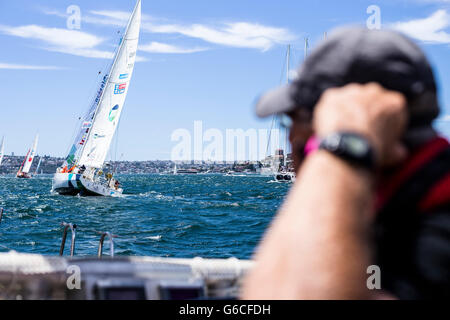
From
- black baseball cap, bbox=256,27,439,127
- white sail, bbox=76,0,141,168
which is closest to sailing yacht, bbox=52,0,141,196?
white sail, bbox=76,0,141,168

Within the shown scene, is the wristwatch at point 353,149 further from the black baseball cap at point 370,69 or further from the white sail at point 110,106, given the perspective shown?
the white sail at point 110,106

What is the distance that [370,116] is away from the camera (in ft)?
2.29

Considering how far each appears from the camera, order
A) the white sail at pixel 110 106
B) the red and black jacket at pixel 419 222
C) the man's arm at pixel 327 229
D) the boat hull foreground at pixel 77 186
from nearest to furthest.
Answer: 1. the man's arm at pixel 327 229
2. the red and black jacket at pixel 419 222
3. the white sail at pixel 110 106
4. the boat hull foreground at pixel 77 186

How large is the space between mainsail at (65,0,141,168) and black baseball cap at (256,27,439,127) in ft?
129

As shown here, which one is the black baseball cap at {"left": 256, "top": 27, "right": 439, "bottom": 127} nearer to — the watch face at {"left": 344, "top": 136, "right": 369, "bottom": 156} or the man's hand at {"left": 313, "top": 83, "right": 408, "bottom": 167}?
the man's hand at {"left": 313, "top": 83, "right": 408, "bottom": 167}

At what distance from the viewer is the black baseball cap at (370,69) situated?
78cm

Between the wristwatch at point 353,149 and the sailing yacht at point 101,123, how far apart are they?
39536mm

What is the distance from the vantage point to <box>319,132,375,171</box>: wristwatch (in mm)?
646

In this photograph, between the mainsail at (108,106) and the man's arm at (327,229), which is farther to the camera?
the mainsail at (108,106)

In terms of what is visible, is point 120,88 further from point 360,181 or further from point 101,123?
point 360,181

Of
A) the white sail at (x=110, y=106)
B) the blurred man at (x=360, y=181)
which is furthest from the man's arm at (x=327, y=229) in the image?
the white sail at (x=110, y=106)

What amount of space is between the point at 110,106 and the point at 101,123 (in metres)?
1.69

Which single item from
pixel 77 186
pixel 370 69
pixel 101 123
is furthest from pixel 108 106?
pixel 370 69
